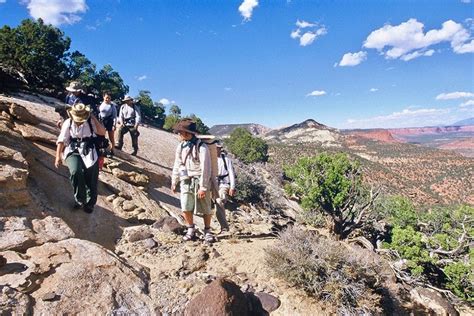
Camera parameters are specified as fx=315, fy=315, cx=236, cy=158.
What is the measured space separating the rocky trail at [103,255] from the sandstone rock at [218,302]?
0.02 m

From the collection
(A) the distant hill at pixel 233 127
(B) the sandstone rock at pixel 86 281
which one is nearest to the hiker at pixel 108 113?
(B) the sandstone rock at pixel 86 281

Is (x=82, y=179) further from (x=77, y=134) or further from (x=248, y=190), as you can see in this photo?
(x=248, y=190)

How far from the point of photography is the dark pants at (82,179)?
182 inches

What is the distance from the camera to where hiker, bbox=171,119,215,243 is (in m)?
4.75

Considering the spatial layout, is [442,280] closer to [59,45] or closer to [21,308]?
[21,308]

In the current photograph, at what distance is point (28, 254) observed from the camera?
3609 millimetres

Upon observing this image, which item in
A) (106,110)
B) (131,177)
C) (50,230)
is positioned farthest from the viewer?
(106,110)

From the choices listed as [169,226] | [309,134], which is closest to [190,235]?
[169,226]

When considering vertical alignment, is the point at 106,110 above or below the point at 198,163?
above

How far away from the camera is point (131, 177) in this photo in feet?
24.6

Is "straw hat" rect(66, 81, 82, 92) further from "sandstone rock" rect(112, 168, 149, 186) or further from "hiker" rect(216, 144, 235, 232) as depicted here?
"hiker" rect(216, 144, 235, 232)

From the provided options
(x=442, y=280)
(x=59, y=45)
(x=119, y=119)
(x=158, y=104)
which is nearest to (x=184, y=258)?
(x=119, y=119)

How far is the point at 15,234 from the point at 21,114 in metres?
4.47

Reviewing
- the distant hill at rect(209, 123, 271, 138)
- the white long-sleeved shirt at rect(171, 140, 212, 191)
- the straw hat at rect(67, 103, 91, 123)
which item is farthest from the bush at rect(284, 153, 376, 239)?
the distant hill at rect(209, 123, 271, 138)
